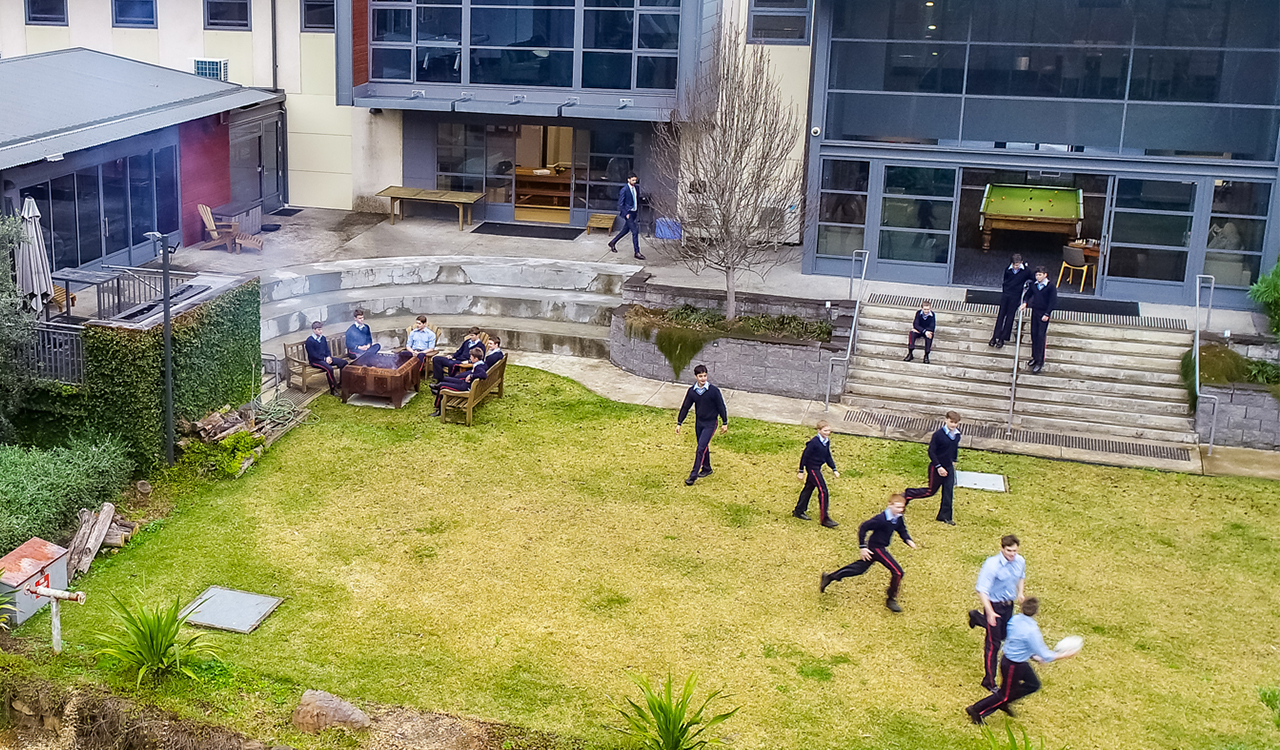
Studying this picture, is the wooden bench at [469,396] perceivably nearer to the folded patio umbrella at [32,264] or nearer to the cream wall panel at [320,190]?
the folded patio umbrella at [32,264]

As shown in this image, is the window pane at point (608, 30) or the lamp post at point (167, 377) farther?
the window pane at point (608, 30)

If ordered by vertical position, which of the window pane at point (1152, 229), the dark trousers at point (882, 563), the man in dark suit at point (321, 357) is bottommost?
the dark trousers at point (882, 563)

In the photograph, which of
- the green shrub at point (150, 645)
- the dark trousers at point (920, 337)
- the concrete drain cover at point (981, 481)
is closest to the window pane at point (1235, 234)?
the dark trousers at point (920, 337)

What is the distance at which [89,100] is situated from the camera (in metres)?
21.0

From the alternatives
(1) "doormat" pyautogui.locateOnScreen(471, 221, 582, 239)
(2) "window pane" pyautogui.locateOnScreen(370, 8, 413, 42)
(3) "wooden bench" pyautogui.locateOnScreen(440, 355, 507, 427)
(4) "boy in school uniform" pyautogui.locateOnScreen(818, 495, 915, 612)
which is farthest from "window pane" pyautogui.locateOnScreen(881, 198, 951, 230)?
(4) "boy in school uniform" pyautogui.locateOnScreen(818, 495, 915, 612)

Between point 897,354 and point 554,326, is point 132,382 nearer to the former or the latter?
point 554,326

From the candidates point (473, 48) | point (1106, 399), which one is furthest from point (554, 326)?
point (1106, 399)

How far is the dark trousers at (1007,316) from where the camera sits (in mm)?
19289

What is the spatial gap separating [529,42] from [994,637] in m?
17.4

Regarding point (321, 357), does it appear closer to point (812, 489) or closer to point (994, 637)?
point (812, 489)

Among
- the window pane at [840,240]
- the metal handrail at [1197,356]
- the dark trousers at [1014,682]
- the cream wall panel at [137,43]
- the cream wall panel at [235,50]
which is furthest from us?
the cream wall panel at [137,43]

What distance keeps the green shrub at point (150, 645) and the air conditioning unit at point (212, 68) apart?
18452 mm

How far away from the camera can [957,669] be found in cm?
1178

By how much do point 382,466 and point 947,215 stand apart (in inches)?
449
